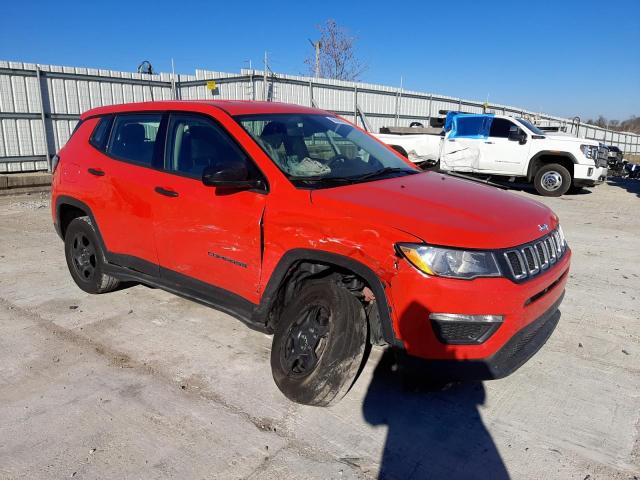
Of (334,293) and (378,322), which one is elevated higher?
(334,293)

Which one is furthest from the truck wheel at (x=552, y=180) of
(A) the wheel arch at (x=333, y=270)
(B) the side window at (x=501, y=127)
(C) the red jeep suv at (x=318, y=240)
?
(A) the wheel arch at (x=333, y=270)

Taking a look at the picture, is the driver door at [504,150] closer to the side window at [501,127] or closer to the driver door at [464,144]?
the side window at [501,127]

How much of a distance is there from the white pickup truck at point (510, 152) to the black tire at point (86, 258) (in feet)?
28.1

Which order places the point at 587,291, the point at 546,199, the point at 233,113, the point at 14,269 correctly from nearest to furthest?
the point at 233,113 → the point at 587,291 → the point at 14,269 → the point at 546,199

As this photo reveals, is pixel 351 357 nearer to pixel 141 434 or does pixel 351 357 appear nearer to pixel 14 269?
pixel 141 434

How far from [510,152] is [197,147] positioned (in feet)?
33.8

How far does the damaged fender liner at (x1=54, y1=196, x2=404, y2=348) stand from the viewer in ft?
8.66

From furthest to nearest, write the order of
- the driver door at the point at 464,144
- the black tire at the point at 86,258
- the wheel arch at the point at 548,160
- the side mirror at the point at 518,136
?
the driver door at the point at 464,144, the side mirror at the point at 518,136, the wheel arch at the point at 548,160, the black tire at the point at 86,258

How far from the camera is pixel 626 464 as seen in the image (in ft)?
8.13

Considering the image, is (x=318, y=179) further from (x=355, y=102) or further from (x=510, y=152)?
(x=355, y=102)

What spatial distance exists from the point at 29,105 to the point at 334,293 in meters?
13.1

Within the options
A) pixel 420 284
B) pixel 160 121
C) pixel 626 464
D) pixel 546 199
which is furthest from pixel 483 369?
pixel 546 199

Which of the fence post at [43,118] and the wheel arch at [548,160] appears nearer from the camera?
the wheel arch at [548,160]

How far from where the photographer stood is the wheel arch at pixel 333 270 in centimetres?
262
